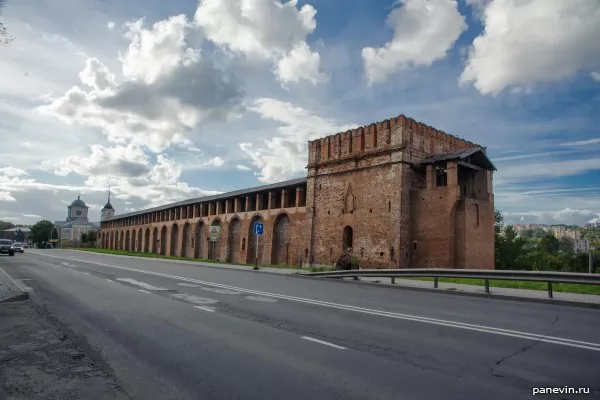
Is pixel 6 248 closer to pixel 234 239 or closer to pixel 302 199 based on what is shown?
pixel 234 239

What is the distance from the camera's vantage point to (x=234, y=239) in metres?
43.9

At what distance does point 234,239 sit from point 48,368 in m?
39.2

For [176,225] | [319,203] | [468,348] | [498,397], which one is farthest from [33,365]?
[176,225]

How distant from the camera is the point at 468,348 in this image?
5898 millimetres

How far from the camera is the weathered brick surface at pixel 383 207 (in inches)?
976

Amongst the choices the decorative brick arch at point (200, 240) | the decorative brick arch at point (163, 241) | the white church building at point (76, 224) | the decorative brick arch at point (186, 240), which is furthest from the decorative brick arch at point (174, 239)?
the white church building at point (76, 224)

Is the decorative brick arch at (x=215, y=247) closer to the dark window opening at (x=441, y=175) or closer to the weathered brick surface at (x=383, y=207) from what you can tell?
the weathered brick surface at (x=383, y=207)

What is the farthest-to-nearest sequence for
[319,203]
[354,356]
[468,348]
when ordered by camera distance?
1. [319,203]
2. [468,348]
3. [354,356]

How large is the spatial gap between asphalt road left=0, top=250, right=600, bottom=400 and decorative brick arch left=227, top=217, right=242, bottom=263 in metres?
32.3

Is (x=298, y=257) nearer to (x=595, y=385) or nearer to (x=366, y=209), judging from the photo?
(x=366, y=209)

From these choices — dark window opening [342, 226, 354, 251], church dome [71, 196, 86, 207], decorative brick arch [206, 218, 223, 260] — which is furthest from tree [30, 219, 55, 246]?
dark window opening [342, 226, 354, 251]

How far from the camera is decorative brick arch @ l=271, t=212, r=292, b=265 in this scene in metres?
35.8

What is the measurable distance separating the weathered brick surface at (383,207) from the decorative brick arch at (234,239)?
4.98 metres

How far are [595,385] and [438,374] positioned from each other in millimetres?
1546
